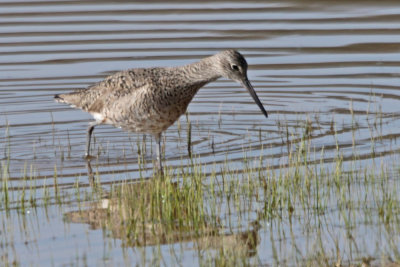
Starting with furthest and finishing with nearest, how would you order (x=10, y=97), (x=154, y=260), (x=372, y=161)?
(x=10, y=97) < (x=372, y=161) < (x=154, y=260)

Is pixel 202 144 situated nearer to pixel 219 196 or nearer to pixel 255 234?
pixel 219 196

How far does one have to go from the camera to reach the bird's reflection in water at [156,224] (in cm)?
753

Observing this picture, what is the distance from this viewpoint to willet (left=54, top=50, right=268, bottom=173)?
10.5 m

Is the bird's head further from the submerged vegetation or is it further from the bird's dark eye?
the submerged vegetation

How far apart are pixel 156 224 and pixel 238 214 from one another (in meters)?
0.75

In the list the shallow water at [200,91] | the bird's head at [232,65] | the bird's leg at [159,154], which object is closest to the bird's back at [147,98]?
the bird's leg at [159,154]

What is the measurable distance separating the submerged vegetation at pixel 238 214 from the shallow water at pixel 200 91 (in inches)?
3.0

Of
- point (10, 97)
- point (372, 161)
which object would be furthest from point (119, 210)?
point (10, 97)

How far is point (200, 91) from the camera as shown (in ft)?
47.3

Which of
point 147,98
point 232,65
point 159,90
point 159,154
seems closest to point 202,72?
point 232,65

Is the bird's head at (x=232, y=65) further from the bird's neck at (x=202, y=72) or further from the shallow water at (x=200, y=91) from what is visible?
the shallow water at (x=200, y=91)

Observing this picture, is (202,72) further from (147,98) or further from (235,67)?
(147,98)

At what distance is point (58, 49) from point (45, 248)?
8.88 metres

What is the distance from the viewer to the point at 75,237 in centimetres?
785
